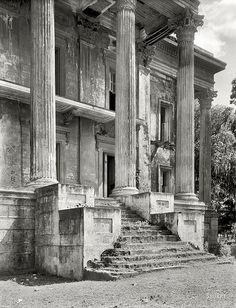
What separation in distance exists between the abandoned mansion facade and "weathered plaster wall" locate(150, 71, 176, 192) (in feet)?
0.18

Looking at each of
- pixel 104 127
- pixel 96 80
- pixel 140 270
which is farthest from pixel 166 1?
pixel 140 270

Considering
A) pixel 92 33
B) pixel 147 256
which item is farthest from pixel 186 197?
pixel 92 33

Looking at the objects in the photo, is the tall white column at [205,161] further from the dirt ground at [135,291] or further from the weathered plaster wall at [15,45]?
the dirt ground at [135,291]

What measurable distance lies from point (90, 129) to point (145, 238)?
7.44 metres

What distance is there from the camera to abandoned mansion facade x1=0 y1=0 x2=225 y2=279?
38.7ft

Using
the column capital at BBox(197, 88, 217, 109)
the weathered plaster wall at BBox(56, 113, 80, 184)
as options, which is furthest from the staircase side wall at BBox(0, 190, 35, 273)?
the column capital at BBox(197, 88, 217, 109)

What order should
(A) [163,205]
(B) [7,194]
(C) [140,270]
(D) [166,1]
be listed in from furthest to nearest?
(D) [166,1]
(A) [163,205]
(B) [7,194]
(C) [140,270]

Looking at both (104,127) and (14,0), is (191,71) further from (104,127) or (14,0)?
(14,0)

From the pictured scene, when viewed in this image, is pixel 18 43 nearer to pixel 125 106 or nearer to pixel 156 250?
pixel 125 106

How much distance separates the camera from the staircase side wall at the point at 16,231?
38.6ft

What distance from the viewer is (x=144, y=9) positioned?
19016 mm

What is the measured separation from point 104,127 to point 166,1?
5871 mm

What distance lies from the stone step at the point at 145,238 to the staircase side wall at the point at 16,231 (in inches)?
108

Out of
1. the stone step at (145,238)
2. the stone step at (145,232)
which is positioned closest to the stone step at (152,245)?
the stone step at (145,238)
